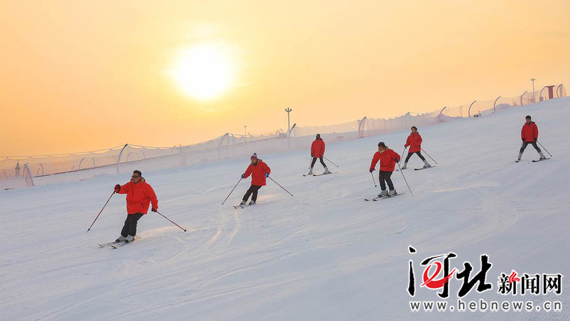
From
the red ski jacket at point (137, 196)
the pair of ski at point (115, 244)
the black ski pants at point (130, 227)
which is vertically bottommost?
the pair of ski at point (115, 244)

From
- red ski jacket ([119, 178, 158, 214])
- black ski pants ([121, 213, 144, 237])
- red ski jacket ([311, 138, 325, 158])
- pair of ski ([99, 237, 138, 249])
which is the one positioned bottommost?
pair of ski ([99, 237, 138, 249])

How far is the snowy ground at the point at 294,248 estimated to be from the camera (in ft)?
17.9

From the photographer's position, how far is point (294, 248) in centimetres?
780

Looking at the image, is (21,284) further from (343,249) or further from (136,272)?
(343,249)

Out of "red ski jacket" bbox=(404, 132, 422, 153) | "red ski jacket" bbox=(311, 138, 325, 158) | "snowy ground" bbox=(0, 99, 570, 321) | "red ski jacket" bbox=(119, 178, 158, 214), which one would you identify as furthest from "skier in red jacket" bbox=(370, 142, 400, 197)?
"red ski jacket" bbox=(311, 138, 325, 158)

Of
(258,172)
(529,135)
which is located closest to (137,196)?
(258,172)

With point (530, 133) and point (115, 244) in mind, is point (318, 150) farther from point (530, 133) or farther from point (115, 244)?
point (115, 244)

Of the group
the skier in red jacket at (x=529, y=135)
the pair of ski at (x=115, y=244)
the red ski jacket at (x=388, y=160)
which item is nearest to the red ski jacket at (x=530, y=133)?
the skier in red jacket at (x=529, y=135)

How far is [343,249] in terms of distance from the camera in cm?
748

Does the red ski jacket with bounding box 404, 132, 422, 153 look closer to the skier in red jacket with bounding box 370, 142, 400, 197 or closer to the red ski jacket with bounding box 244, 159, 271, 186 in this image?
the skier in red jacket with bounding box 370, 142, 400, 197

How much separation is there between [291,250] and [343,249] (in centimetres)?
81

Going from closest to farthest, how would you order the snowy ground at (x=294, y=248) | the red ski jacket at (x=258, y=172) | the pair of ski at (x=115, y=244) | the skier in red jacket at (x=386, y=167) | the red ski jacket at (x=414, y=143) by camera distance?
1. the snowy ground at (x=294, y=248)
2. the pair of ski at (x=115, y=244)
3. the skier in red jacket at (x=386, y=167)
4. the red ski jacket at (x=258, y=172)
5. the red ski jacket at (x=414, y=143)

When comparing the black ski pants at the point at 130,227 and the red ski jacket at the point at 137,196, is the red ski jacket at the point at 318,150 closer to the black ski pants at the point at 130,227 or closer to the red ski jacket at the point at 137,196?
the red ski jacket at the point at 137,196

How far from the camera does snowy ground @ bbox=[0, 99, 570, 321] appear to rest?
5.45 m
